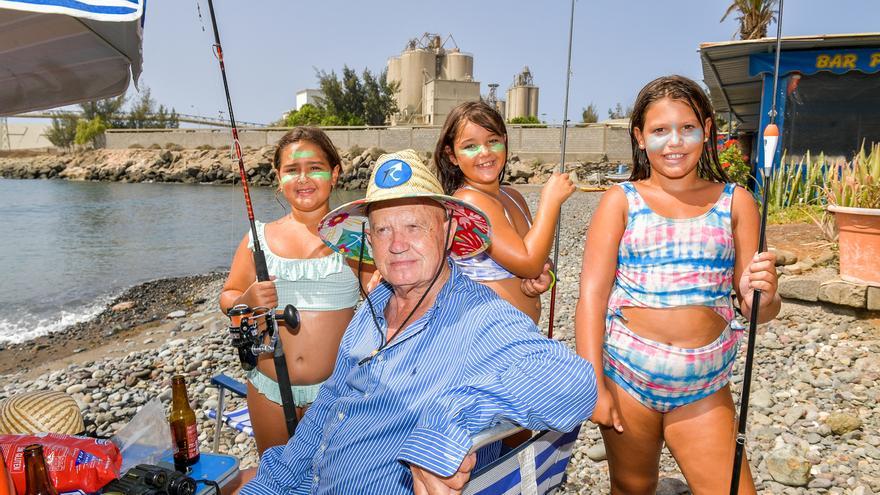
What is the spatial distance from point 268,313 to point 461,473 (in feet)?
4.97

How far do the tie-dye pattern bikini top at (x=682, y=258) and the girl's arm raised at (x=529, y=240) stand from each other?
1.39 ft

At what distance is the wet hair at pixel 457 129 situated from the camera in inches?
117

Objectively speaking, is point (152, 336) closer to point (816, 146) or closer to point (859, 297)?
point (859, 297)

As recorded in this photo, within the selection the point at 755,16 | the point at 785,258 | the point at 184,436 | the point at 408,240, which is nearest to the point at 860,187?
the point at 785,258

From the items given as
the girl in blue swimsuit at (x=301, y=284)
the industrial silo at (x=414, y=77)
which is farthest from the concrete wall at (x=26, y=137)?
→ the girl in blue swimsuit at (x=301, y=284)

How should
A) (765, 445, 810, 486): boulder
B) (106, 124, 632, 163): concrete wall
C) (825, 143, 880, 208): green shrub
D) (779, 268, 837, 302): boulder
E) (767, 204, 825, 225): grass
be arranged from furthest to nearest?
(106, 124, 632, 163): concrete wall, (767, 204, 825, 225): grass, (779, 268, 837, 302): boulder, (825, 143, 880, 208): green shrub, (765, 445, 810, 486): boulder

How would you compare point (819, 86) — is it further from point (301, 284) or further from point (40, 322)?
point (40, 322)

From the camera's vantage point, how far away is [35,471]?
76.3 inches

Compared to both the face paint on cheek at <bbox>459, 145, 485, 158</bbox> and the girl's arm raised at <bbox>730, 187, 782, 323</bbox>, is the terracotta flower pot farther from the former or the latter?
the face paint on cheek at <bbox>459, 145, 485, 158</bbox>

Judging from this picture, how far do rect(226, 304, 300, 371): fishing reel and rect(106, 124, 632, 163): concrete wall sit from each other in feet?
103

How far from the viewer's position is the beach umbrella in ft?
9.09

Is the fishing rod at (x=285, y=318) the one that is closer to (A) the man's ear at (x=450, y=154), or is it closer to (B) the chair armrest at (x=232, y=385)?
(B) the chair armrest at (x=232, y=385)

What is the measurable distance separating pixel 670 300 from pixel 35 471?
228 centimetres

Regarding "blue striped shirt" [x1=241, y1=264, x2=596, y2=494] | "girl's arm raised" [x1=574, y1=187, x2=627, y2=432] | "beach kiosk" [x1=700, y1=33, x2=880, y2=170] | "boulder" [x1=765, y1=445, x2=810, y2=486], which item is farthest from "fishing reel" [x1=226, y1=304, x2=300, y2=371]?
"beach kiosk" [x1=700, y1=33, x2=880, y2=170]
